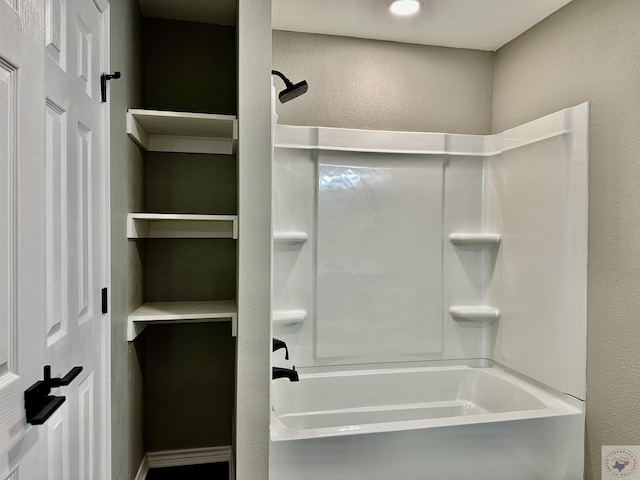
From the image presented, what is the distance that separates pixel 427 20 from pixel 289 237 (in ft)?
4.88

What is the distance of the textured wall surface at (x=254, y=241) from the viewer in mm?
1732

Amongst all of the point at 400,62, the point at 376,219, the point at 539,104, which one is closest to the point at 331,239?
the point at 376,219

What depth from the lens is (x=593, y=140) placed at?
2148 mm

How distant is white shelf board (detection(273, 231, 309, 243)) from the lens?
2510mm

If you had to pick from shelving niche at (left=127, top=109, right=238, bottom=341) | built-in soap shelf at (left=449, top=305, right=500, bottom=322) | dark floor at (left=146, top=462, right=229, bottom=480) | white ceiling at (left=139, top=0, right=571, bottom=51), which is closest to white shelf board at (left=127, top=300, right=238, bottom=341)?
shelving niche at (left=127, top=109, right=238, bottom=341)

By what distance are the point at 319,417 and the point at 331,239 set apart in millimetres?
1069

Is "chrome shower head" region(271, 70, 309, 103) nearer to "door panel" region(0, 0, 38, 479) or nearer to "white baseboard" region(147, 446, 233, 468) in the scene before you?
"door panel" region(0, 0, 38, 479)

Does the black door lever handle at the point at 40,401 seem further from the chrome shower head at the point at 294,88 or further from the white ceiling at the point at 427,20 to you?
the white ceiling at the point at 427,20

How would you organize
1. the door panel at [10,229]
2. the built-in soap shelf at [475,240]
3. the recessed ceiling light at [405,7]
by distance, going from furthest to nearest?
the built-in soap shelf at [475,240] < the recessed ceiling light at [405,7] < the door panel at [10,229]

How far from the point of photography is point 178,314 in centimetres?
203

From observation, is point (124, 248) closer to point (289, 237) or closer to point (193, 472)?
point (289, 237)

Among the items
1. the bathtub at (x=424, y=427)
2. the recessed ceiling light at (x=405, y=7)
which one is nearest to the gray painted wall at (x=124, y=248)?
the bathtub at (x=424, y=427)

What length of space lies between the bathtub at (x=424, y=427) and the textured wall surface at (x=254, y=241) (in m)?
0.12

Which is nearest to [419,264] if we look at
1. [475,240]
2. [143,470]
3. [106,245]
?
[475,240]
